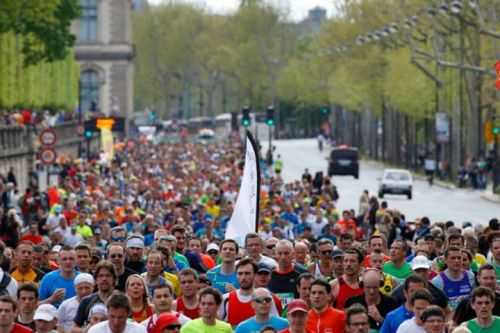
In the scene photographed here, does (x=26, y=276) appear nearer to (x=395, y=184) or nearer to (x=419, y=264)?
(x=419, y=264)

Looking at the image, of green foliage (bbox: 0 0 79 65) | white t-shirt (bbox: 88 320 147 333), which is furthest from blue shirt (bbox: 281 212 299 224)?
green foliage (bbox: 0 0 79 65)

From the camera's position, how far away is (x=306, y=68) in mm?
166500

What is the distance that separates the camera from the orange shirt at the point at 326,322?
1612 cm

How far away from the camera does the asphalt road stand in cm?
6197

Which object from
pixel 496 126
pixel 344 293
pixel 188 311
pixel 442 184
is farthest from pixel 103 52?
pixel 188 311

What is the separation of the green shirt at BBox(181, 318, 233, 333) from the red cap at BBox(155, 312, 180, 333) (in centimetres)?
10

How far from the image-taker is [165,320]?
1566 centimetres

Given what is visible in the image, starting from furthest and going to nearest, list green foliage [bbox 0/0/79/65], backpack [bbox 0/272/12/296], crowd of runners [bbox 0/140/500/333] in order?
green foliage [bbox 0/0/79/65] < backpack [bbox 0/272/12/296] < crowd of runners [bbox 0/140/500/333]

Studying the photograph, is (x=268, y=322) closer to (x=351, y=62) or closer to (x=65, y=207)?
(x=65, y=207)

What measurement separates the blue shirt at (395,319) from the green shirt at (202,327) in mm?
1313

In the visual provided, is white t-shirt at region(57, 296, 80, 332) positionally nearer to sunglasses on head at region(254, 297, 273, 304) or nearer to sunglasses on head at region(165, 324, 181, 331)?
sunglasses on head at region(254, 297, 273, 304)

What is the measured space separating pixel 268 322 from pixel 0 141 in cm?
5140

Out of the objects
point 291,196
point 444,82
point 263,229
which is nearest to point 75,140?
point 444,82

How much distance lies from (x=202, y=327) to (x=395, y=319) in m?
1.58
